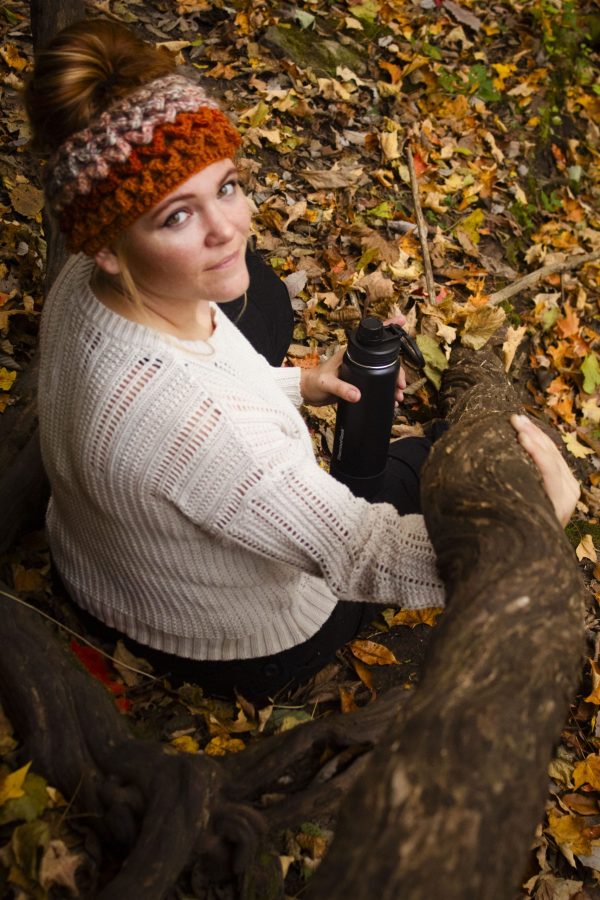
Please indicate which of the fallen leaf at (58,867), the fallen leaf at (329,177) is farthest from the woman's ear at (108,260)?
the fallen leaf at (329,177)

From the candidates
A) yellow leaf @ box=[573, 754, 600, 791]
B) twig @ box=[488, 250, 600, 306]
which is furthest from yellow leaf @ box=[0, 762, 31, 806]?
twig @ box=[488, 250, 600, 306]

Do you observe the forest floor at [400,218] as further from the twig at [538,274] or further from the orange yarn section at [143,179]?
the orange yarn section at [143,179]

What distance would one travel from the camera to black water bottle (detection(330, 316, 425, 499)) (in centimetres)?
274

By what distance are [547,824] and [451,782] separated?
1.93 m

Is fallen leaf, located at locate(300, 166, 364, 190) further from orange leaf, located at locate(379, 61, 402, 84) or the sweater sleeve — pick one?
the sweater sleeve

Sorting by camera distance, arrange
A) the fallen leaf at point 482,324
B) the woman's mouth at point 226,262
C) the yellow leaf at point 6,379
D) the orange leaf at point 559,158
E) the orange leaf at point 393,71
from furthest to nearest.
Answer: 1. the orange leaf at point 559,158
2. the orange leaf at point 393,71
3. the fallen leaf at point 482,324
4. the yellow leaf at point 6,379
5. the woman's mouth at point 226,262

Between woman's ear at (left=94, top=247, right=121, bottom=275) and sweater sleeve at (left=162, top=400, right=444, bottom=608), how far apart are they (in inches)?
18.7

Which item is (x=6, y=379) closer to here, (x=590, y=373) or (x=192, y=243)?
(x=192, y=243)

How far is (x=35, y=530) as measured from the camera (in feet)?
10.6

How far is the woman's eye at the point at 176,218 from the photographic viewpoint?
202 centimetres

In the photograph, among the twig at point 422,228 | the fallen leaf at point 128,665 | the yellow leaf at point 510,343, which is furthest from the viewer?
the twig at point 422,228

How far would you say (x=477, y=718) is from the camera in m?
1.42

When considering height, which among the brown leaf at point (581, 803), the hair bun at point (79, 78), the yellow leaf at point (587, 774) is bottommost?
the brown leaf at point (581, 803)

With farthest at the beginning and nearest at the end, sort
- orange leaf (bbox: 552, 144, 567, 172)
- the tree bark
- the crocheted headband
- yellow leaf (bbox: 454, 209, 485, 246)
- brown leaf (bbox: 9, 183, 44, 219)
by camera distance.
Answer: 1. orange leaf (bbox: 552, 144, 567, 172)
2. yellow leaf (bbox: 454, 209, 485, 246)
3. brown leaf (bbox: 9, 183, 44, 219)
4. the crocheted headband
5. the tree bark
